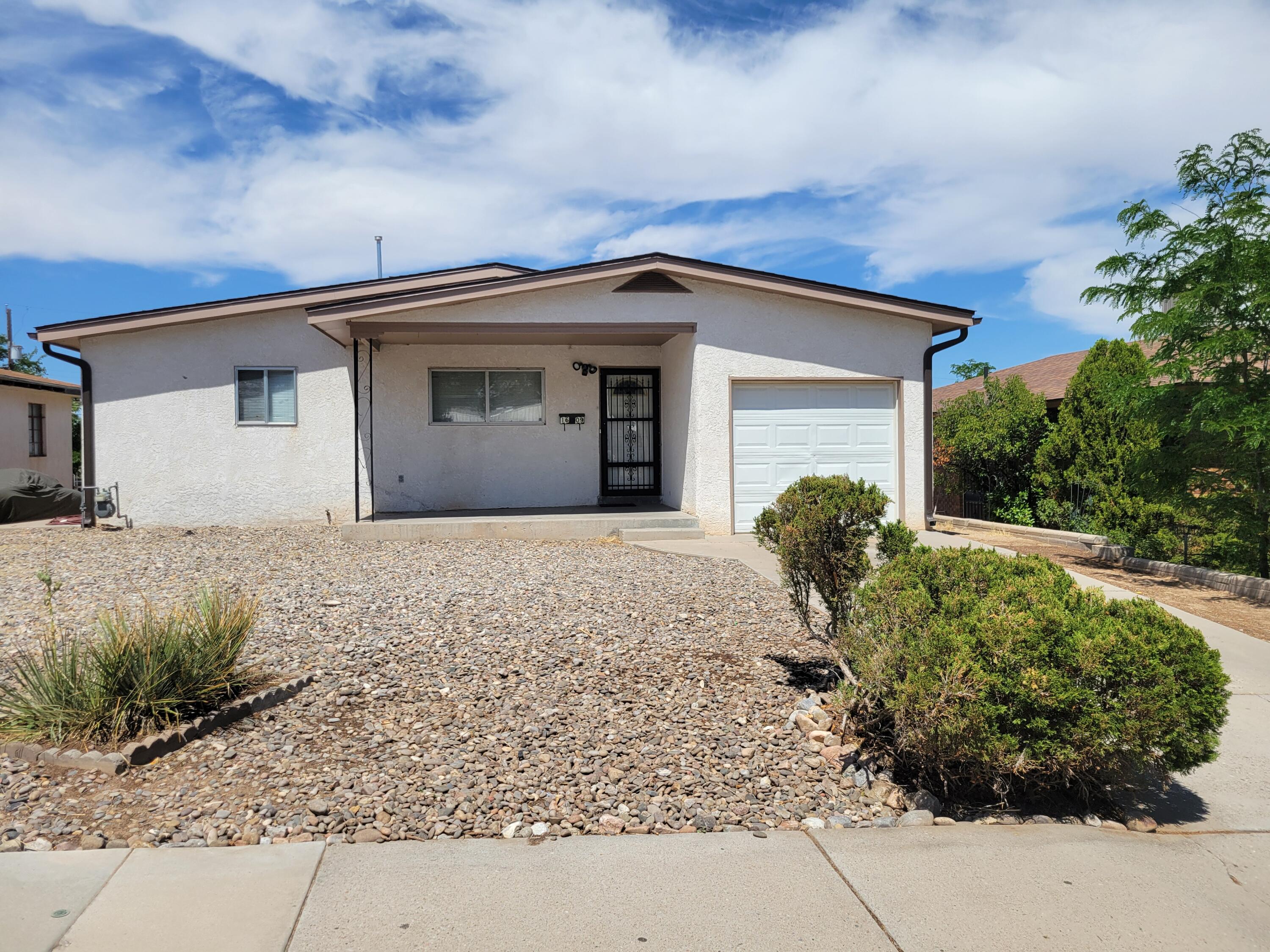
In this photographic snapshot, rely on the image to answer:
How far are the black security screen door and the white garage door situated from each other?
2.56 meters

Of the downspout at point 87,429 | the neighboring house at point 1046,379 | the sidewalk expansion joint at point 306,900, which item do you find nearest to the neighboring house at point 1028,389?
the neighboring house at point 1046,379

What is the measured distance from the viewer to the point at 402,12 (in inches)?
394

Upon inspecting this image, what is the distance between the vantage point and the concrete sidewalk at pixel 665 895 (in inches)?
98.9

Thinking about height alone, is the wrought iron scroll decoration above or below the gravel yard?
above

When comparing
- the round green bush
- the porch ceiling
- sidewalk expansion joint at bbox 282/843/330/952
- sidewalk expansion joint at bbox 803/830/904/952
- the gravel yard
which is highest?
the porch ceiling

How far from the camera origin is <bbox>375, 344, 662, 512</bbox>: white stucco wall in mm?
12883

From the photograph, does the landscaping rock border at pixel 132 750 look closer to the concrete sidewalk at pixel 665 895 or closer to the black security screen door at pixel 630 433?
the concrete sidewalk at pixel 665 895

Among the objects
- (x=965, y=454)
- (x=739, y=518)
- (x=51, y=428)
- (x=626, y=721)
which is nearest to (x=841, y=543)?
(x=626, y=721)

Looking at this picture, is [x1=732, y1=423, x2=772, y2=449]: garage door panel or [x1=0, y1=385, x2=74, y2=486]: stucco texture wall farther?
[x1=0, y1=385, x2=74, y2=486]: stucco texture wall

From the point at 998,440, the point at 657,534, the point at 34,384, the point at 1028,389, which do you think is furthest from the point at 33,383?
the point at 1028,389

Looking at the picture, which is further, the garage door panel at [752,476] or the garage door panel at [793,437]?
the garage door panel at [793,437]

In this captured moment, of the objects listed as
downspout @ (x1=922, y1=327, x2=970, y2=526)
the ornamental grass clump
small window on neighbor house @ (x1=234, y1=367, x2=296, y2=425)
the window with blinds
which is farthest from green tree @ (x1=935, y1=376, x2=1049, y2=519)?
the ornamental grass clump

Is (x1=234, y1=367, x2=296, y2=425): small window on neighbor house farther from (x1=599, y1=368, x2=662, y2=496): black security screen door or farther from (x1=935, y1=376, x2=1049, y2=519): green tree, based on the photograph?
(x1=935, y1=376, x2=1049, y2=519): green tree

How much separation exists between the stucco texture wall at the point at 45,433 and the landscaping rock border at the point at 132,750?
15946mm
